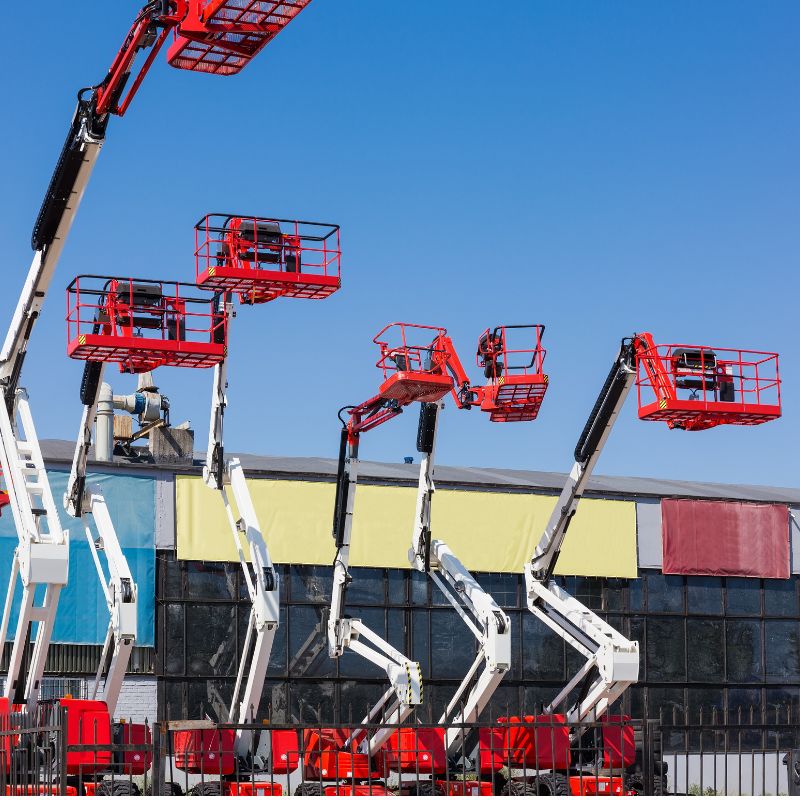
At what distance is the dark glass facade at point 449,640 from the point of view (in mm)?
38562

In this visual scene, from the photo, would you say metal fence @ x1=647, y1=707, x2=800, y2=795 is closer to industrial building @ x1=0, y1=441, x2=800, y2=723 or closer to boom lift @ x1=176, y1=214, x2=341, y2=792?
industrial building @ x1=0, y1=441, x2=800, y2=723

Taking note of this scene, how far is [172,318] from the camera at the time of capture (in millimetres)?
27875

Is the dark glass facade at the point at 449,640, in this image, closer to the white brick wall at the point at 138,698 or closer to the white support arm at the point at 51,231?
the white brick wall at the point at 138,698

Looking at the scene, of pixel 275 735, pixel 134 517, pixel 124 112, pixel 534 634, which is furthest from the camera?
pixel 534 634

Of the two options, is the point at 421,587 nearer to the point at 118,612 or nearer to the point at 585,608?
the point at 585,608

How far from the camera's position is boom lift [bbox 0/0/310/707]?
20688 mm

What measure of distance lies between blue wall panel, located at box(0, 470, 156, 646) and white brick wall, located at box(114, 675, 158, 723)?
3.15 ft

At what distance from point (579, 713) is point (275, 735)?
681cm

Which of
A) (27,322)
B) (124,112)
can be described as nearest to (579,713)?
(27,322)

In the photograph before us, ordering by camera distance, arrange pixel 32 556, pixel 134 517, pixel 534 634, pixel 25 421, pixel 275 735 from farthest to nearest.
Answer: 1. pixel 534 634
2. pixel 134 517
3. pixel 275 735
4. pixel 25 421
5. pixel 32 556

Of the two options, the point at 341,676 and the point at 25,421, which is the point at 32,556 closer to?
the point at 25,421

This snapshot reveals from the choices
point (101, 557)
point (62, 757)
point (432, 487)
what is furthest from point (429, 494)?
point (62, 757)

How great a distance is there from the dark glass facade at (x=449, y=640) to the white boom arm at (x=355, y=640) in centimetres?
330

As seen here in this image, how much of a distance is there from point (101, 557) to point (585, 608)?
1245 cm
